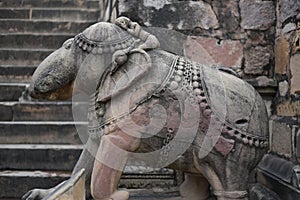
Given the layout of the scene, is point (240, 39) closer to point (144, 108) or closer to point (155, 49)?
point (155, 49)

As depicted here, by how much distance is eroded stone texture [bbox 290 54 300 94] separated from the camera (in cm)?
198

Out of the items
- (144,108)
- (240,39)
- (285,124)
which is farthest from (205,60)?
(144,108)

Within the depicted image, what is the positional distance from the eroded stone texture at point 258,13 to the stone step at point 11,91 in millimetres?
1743

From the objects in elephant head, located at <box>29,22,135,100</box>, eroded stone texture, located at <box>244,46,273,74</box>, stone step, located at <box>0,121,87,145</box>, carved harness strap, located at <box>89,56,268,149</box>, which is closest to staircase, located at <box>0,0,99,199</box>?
stone step, located at <box>0,121,87,145</box>

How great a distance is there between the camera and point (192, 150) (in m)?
1.47

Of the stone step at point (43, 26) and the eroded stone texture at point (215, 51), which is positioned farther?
the stone step at point (43, 26)

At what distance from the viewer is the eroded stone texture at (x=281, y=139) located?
79.8 inches

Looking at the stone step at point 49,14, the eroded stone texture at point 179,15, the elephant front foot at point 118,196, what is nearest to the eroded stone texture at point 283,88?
the eroded stone texture at point 179,15

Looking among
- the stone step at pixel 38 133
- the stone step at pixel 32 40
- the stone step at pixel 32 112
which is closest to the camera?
the stone step at pixel 38 133

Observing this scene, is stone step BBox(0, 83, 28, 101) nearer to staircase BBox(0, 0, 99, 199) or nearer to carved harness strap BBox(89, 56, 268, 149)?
staircase BBox(0, 0, 99, 199)

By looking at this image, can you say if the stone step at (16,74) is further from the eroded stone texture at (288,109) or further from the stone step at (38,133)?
the eroded stone texture at (288,109)

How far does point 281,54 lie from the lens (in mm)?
2246

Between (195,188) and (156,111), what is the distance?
51cm

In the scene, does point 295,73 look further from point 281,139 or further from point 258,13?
point 258,13
